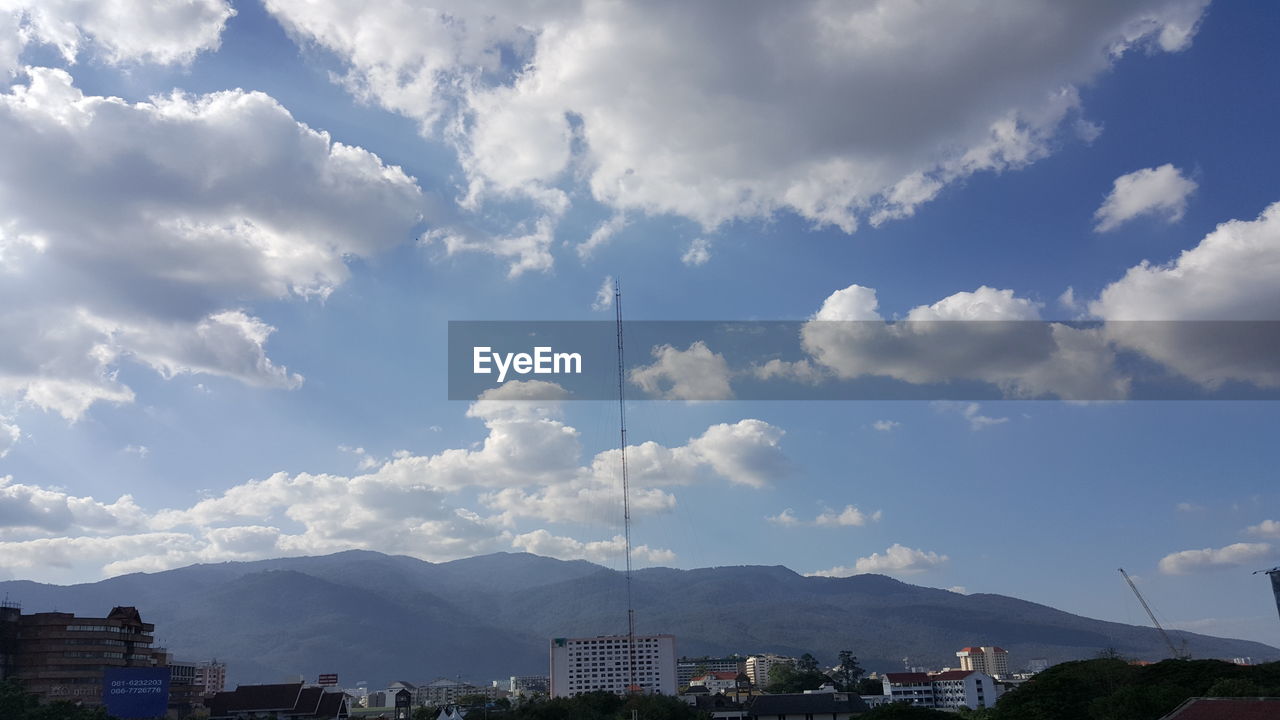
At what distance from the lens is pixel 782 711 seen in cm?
14862

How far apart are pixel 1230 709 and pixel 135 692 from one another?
11188 cm

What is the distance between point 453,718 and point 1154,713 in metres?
98.8

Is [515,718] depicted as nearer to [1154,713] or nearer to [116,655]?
[1154,713]

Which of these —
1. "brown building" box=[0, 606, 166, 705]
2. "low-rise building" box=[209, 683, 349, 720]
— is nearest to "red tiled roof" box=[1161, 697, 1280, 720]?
"brown building" box=[0, 606, 166, 705]

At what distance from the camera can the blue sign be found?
356 feet

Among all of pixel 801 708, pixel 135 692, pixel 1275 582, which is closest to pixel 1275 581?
pixel 1275 582

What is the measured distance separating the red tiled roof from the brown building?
157m

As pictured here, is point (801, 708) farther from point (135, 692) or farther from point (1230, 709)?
point (1230, 709)

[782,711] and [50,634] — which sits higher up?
[50,634]

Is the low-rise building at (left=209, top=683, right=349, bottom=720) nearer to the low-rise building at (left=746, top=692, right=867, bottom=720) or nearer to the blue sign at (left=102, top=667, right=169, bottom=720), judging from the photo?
the blue sign at (left=102, top=667, right=169, bottom=720)

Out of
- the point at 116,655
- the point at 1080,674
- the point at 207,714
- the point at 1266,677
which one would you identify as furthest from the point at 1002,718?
the point at 207,714

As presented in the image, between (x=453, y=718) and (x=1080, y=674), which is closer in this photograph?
(x=1080, y=674)

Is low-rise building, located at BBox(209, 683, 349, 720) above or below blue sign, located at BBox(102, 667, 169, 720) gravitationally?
below

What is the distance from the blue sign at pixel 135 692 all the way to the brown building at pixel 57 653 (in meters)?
49.5
